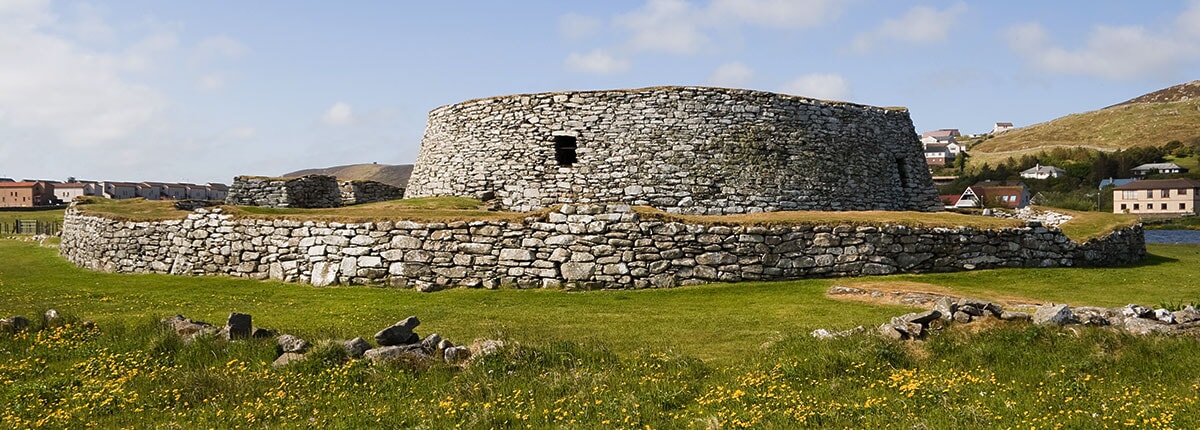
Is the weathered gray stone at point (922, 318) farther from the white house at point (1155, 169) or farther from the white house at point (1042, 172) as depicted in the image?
the white house at point (1155, 169)

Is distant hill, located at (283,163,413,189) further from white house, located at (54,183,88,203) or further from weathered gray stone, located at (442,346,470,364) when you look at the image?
weathered gray stone, located at (442,346,470,364)

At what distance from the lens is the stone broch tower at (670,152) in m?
23.8

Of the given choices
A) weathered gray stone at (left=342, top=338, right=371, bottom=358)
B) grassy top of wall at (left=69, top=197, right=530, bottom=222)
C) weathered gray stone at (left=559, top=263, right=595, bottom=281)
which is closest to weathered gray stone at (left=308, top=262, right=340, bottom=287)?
grassy top of wall at (left=69, top=197, right=530, bottom=222)

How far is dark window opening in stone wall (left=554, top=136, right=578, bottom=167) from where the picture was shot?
24734 millimetres

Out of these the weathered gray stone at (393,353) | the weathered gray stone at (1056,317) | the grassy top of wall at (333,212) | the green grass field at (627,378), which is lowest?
the green grass field at (627,378)

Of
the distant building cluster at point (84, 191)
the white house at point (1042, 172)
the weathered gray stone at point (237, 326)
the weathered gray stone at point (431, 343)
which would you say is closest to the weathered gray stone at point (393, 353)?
the weathered gray stone at point (431, 343)

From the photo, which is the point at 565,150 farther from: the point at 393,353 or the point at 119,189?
the point at 119,189

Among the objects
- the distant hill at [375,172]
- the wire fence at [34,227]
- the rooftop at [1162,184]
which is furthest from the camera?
the distant hill at [375,172]

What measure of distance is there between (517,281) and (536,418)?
9.03 m

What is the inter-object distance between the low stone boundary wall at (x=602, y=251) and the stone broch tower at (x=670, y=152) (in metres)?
8.08

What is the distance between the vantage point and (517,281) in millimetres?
15180

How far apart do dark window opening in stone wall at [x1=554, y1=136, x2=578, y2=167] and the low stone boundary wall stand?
9.62m

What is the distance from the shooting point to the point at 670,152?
23953 millimetres

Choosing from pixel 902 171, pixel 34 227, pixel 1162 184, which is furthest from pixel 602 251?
pixel 1162 184
